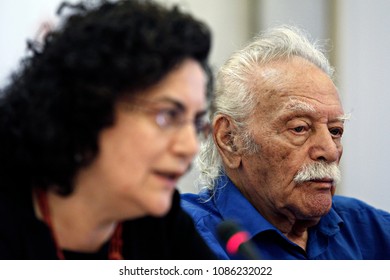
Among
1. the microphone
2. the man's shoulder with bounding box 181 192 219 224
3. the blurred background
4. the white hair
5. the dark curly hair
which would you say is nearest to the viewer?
the dark curly hair

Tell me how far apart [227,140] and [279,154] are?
6.8 inches

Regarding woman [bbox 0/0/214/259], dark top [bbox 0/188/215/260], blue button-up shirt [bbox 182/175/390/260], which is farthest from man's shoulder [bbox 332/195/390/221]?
woman [bbox 0/0/214/259]

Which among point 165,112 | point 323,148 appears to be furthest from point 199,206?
point 165,112

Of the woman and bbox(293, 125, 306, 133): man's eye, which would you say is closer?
the woman

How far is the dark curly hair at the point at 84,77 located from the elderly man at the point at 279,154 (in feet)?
2.34

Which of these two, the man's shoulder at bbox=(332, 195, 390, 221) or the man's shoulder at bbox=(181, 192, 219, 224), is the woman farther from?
the man's shoulder at bbox=(332, 195, 390, 221)

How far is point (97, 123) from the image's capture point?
1.05 m

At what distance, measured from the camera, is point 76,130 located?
3.50 ft

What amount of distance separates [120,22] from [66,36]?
0.10m

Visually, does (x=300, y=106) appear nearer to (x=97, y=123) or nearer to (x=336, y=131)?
(x=336, y=131)

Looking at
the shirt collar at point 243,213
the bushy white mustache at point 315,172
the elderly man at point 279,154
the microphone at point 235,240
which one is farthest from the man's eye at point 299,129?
the microphone at point 235,240

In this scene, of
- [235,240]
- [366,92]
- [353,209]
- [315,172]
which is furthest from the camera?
[366,92]

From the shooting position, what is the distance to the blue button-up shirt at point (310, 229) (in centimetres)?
178

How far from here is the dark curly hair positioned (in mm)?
1037
